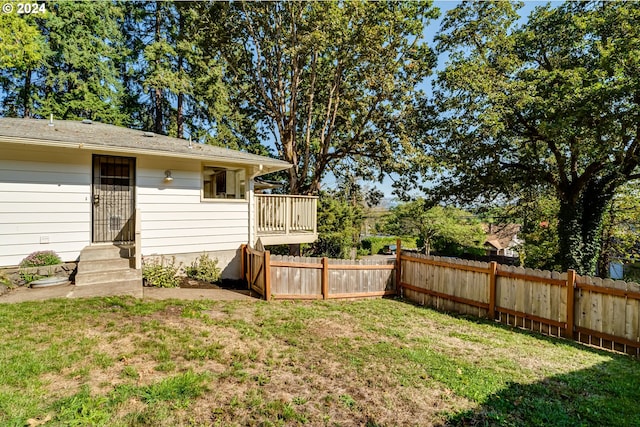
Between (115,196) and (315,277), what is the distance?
572cm

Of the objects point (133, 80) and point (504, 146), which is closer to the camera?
point (504, 146)

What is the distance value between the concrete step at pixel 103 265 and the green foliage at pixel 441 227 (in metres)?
21.6

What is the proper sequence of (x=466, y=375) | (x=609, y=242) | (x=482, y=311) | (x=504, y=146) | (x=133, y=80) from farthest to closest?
(x=133, y=80) < (x=609, y=242) < (x=504, y=146) < (x=482, y=311) < (x=466, y=375)

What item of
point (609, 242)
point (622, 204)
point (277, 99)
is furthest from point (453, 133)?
point (609, 242)

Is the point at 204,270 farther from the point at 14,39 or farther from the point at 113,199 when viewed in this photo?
the point at 14,39

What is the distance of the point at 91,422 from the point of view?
8.62ft

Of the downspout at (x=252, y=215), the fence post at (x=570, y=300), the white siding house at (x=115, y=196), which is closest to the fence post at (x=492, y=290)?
the fence post at (x=570, y=300)

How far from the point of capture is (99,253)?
23.8 feet

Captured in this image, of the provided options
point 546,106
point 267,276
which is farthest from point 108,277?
point 546,106

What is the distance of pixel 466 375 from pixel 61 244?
886 cm

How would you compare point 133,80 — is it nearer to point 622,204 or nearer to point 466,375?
point 466,375

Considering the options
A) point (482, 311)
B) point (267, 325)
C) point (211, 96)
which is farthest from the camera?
point (211, 96)

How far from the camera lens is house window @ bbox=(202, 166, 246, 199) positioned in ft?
31.9

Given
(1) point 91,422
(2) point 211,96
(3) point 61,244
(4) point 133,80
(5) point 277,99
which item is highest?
(4) point 133,80
